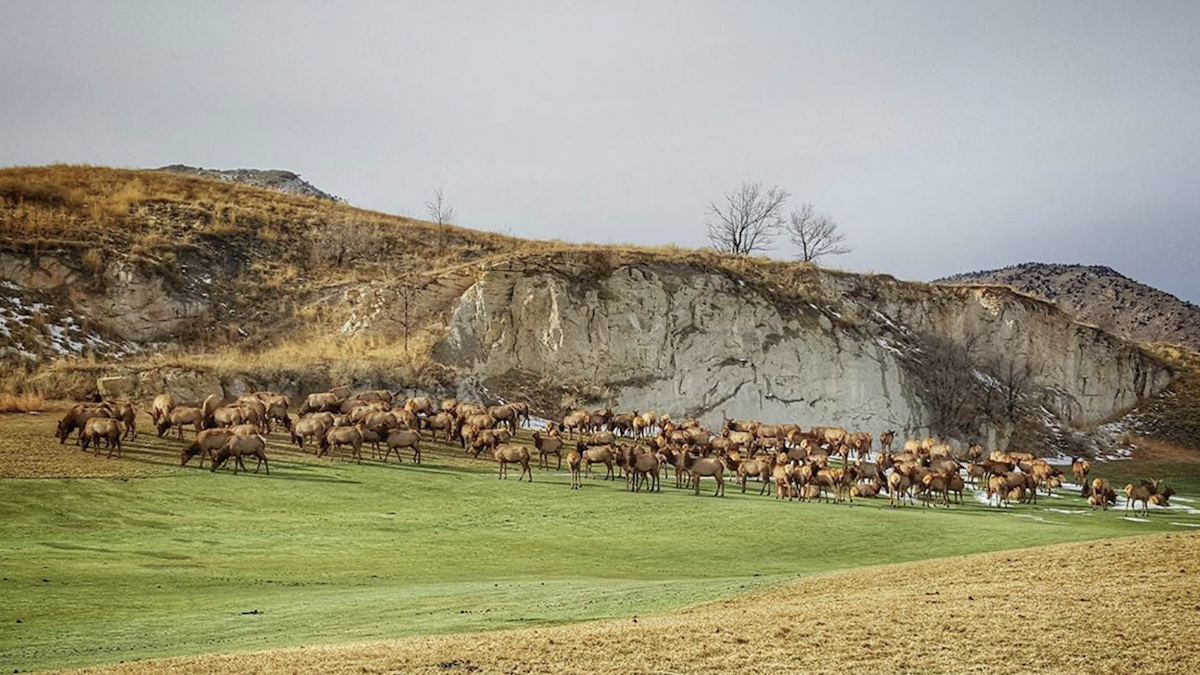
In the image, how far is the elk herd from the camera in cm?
3228

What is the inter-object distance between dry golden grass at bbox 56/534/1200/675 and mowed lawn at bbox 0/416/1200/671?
167 centimetres

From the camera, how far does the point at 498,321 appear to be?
2302 inches

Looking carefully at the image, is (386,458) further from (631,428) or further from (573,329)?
(573,329)

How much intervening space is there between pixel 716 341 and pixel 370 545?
40882mm

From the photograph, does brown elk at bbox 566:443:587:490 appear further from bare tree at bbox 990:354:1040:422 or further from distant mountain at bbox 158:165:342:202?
distant mountain at bbox 158:165:342:202

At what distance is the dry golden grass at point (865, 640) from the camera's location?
11.1 m

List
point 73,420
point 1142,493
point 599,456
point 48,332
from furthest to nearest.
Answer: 1. point 48,332
2. point 1142,493
3. point 599,456
4. point 73,420

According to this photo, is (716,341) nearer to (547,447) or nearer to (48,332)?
(547,447)

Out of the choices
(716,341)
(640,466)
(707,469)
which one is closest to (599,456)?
(640,466)

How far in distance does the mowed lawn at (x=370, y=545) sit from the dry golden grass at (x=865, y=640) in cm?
167

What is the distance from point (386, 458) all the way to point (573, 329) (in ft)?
83.3

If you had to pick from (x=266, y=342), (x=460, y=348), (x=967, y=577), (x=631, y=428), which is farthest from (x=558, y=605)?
(x=266, y=342)

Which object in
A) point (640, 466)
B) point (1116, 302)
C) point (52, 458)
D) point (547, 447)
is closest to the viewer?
point (52, 458)

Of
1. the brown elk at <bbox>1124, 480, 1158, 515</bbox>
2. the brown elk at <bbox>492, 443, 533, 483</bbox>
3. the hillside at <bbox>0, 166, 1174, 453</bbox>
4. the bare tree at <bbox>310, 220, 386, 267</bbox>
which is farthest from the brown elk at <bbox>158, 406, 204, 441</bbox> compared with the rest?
the bare tree at <bbox>310, 220, 386, 267</bbox>
